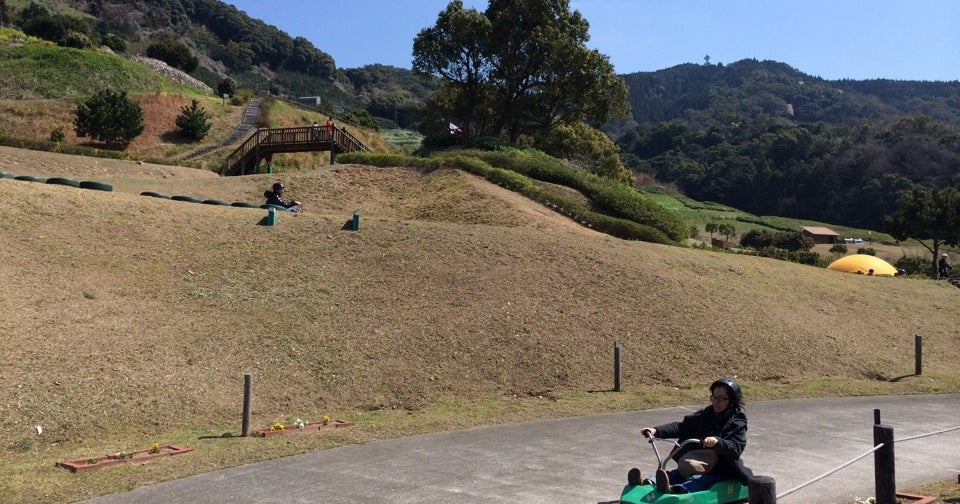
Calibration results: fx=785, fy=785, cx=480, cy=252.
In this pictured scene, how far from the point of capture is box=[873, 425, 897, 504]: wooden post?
8.46 meters

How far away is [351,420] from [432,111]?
157 feet

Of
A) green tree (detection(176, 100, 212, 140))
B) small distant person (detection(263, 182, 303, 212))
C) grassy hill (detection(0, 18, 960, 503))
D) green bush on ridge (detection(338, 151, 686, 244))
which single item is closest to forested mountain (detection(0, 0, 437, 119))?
green tree (detection(176, 100, 212, 140))

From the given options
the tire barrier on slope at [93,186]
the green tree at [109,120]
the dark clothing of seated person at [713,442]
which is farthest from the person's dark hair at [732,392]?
the green tree at [109,120]

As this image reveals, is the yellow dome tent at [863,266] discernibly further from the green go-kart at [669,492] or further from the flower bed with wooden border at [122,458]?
the flower bed with wooden border at [122,458]

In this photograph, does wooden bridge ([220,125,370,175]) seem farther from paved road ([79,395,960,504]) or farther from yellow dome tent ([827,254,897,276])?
paved road ([79,395,960,504])

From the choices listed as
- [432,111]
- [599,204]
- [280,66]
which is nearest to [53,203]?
[599,204]

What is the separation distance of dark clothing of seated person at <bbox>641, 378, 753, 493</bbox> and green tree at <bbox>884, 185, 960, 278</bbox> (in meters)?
45.0

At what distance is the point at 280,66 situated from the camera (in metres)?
166

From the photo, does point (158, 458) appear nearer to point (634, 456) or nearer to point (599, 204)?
point (634, 456)

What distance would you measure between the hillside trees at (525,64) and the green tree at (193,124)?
1399 cm

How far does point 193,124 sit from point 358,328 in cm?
3700

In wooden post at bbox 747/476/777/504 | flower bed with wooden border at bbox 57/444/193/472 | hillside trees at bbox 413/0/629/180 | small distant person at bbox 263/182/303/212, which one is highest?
hillside trees at bbox 413/0/629/180

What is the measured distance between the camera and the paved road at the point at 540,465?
374 inches

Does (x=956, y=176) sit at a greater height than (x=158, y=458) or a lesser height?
greater
